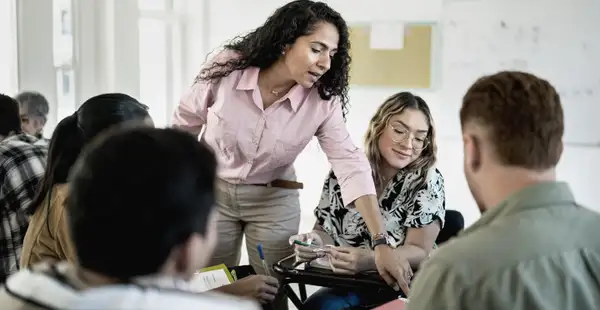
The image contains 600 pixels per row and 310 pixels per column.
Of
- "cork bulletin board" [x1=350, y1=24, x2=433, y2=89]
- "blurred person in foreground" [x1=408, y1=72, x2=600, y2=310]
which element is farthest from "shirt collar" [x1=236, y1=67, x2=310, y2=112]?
"cork bulletin board" [x1=350, y1=24, x2=433, y2=89]

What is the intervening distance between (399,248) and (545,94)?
1231mm

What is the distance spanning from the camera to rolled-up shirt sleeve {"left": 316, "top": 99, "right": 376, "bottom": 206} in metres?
2.41

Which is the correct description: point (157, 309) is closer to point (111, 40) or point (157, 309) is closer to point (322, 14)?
point (322, 14)

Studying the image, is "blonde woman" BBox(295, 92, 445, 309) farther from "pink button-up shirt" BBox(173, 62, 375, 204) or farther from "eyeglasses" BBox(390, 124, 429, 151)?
"pink button-up shirt" BBox(173, 62, 375, 204)

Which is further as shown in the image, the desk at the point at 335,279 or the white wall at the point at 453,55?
the white wall at the point at 453,55

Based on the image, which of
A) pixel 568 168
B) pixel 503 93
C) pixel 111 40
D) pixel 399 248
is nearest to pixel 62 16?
pixel 111 40

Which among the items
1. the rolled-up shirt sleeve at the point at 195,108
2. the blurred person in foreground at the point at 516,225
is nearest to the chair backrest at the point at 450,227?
the rolled-up shirt sleeve at the point at 195,108

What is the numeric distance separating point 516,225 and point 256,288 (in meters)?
0.98

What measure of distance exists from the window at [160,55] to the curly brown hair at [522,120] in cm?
404

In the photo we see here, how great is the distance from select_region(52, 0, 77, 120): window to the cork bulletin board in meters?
1.80

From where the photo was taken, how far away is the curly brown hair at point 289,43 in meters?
2.34

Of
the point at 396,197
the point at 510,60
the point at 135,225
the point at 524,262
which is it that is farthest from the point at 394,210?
the point at 510,60

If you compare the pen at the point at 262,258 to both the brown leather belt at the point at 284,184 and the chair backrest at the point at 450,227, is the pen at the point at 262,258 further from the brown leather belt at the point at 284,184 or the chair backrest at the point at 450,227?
the chair backrest at the point at 450,227

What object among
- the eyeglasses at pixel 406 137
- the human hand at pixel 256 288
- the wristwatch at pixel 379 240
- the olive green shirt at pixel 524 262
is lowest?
the human hand at pixel 256 288
